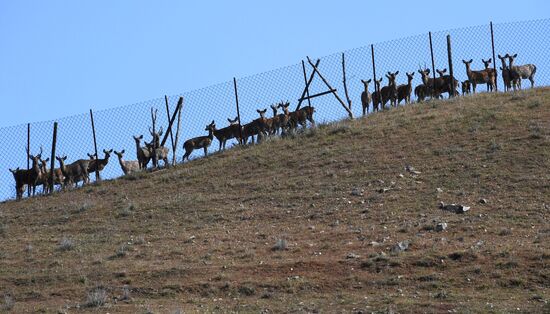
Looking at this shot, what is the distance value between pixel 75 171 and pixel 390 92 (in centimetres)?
1130

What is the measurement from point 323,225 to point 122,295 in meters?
6.11

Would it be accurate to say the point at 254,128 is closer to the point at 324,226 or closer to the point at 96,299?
the point at 324,226

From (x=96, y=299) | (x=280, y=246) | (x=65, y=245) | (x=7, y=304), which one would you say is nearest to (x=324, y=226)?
(x=280, y=246)

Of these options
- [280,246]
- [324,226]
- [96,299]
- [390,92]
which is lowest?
[96,299]

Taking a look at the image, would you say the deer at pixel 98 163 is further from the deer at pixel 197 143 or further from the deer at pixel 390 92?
the deer at pixel 390 92

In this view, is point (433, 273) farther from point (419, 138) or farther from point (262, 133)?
point (262, 133)

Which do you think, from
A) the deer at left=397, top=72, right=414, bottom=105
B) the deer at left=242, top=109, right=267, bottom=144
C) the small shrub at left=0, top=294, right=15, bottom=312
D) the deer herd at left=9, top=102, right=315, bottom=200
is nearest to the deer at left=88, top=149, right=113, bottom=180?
the deer herd at left=9, top=102, right=315, bottom=200

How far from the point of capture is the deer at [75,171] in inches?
1426

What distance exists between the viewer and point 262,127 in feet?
122

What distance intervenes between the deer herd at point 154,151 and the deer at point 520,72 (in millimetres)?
7425

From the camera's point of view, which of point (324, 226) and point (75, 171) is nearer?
point (324, 226)

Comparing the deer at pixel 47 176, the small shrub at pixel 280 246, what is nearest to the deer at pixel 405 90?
the deer at pixel 47 176

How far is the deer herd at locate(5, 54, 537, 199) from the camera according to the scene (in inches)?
1423

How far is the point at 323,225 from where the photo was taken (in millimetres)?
23969
